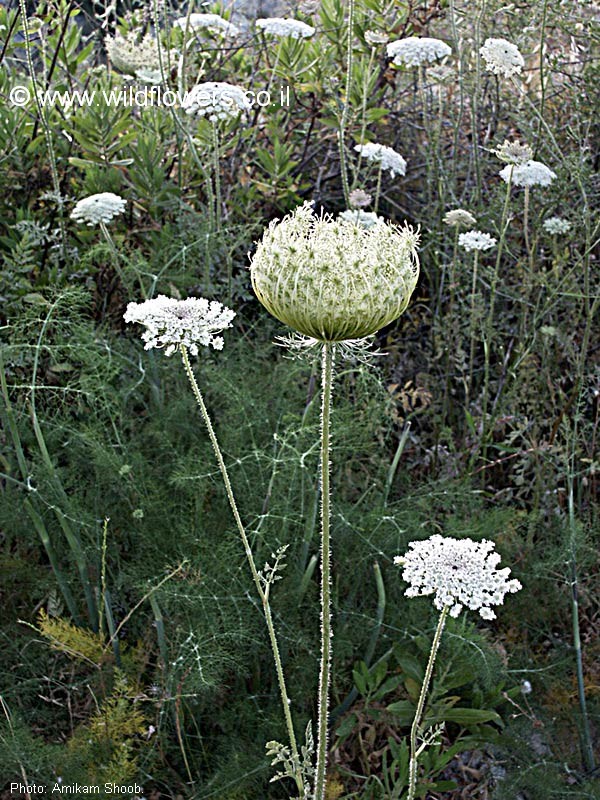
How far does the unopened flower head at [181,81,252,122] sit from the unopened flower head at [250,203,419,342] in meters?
1.58

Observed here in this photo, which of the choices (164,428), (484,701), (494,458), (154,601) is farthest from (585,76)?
(154,601)

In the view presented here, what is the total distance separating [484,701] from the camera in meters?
2.24

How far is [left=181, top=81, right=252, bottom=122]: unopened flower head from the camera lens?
2838 mm

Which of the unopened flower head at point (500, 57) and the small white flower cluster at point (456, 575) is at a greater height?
the unopened flower head at point (500, 57)

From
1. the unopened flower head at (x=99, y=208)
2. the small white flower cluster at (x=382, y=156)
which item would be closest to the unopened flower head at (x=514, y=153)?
the small white flower cluster at (x=382, y=156)

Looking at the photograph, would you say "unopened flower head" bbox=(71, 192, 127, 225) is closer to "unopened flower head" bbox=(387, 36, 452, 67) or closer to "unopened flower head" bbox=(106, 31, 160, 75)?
"unopened flower head" bbox=(106, 31, 160, 75)

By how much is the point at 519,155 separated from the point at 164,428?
57.8 inches

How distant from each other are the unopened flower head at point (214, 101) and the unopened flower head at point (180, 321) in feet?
4.56

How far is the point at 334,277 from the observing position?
1.34 meters

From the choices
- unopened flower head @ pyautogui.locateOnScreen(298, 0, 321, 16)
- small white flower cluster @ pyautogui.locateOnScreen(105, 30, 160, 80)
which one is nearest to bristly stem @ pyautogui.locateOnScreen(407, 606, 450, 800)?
small white flower cluster @ pyautogui.locateOnScreen(105, 30, 160, 80)

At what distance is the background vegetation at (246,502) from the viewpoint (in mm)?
2135

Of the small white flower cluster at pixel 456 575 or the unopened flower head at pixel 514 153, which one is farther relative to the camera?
the unopened flower head at pixel 514 153

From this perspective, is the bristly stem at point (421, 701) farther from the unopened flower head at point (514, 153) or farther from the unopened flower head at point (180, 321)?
the unopened flower head at point (514, 153)

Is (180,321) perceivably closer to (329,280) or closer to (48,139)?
(329,280)
